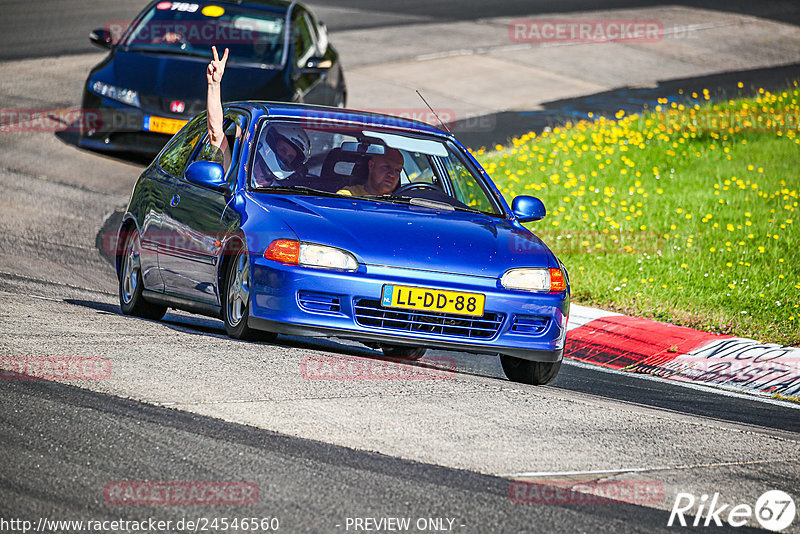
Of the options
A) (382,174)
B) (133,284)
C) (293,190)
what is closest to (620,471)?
(293,190)

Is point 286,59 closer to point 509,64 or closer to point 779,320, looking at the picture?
point 779,320

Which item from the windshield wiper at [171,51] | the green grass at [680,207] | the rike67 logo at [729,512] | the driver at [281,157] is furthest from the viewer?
the windshield wiper at [171,51]

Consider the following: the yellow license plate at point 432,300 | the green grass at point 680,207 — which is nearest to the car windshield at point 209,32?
the green grass at point 680,207

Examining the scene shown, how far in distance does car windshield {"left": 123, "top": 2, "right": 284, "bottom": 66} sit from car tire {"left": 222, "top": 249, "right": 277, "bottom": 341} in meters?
7.56

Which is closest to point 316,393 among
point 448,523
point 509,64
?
point 448,523

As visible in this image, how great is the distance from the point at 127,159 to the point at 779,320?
26.1ft

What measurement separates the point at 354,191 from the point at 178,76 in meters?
6.53

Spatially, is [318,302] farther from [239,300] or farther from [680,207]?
[680,207]

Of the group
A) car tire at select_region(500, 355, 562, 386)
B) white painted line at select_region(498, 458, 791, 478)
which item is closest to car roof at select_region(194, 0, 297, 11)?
car tire at select_region(500, 355, 562, 386)

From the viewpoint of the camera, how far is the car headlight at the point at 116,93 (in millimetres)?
13906

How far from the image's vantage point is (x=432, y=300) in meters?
7.04

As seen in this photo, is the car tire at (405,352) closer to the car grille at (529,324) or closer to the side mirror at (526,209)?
the side mirror at (526,209)

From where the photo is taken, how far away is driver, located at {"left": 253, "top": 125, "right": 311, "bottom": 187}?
26.1 feet

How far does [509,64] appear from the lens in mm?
22672
